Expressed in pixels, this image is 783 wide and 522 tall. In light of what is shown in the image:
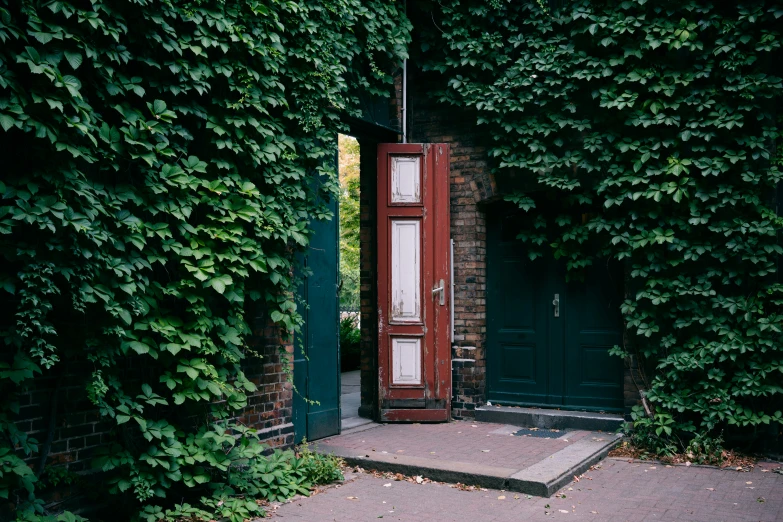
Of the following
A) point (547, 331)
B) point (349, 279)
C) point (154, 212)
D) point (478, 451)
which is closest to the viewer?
point (154, 212)

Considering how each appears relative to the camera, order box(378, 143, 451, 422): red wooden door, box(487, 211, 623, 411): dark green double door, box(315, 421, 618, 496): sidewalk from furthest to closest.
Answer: box(378, 143, 451, 422): red wooden door
box(487, 211, 623, 411): dark green double door
box(315, 421, 618, 496): sidewalk

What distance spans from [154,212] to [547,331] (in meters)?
4.99

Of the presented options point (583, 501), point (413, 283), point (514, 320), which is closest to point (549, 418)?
point (514, 320)

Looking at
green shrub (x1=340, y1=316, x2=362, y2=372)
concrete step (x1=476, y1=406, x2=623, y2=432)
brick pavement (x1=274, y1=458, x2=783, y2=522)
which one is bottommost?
brick pavement (x1=274, y1=458, x2=783, y2=522)

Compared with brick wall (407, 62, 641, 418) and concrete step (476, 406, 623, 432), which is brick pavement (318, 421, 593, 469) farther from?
brick wall (407, 62, 641, 418)

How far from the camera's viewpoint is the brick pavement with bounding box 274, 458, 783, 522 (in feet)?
16.1

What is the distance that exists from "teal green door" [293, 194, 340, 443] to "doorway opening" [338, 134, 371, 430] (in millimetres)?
378

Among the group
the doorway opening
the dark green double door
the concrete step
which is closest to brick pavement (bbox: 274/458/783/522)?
the concrete step

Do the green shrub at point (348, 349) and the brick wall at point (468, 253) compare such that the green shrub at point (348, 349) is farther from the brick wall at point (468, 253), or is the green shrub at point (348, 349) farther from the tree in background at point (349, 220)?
the brick wall at point (468, 253)

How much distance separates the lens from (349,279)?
25922mm

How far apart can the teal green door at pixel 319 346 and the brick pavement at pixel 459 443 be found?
0.27 meters

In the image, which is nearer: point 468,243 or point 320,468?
point 320,468

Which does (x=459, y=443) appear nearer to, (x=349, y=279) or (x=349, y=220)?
(x=349, y=220)

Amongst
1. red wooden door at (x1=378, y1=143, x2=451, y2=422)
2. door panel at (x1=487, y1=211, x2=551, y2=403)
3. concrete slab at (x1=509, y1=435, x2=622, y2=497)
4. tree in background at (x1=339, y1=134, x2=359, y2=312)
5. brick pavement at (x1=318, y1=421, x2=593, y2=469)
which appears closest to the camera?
concrete slab at (x1=509, y1=435, x2=622, y2=497)
